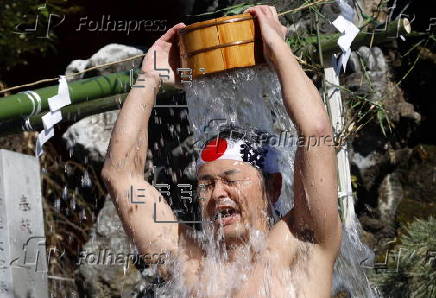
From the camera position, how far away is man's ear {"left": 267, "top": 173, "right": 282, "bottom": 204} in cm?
301

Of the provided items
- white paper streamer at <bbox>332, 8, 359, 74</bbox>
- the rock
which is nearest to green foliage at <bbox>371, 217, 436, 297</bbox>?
the rock

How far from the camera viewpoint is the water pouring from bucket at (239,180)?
2.75 m

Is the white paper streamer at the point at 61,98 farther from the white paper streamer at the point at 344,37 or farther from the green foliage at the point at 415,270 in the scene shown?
the green foliage at the point at 415,270

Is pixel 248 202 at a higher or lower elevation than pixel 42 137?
lower

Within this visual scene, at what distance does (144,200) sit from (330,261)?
2.29 ft

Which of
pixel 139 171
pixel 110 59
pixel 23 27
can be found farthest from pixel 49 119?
pixel 23 27

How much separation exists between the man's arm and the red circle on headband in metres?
0.32

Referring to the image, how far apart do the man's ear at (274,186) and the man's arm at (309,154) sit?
204 millimetres

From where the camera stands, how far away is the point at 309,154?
270 cm

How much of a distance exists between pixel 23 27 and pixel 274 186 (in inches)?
147

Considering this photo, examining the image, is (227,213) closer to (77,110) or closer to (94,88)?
(94,88)

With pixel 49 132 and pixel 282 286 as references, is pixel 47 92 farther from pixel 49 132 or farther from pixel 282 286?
pixel 282 286

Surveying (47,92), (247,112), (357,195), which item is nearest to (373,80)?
(357,195)

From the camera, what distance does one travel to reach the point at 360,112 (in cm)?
432
